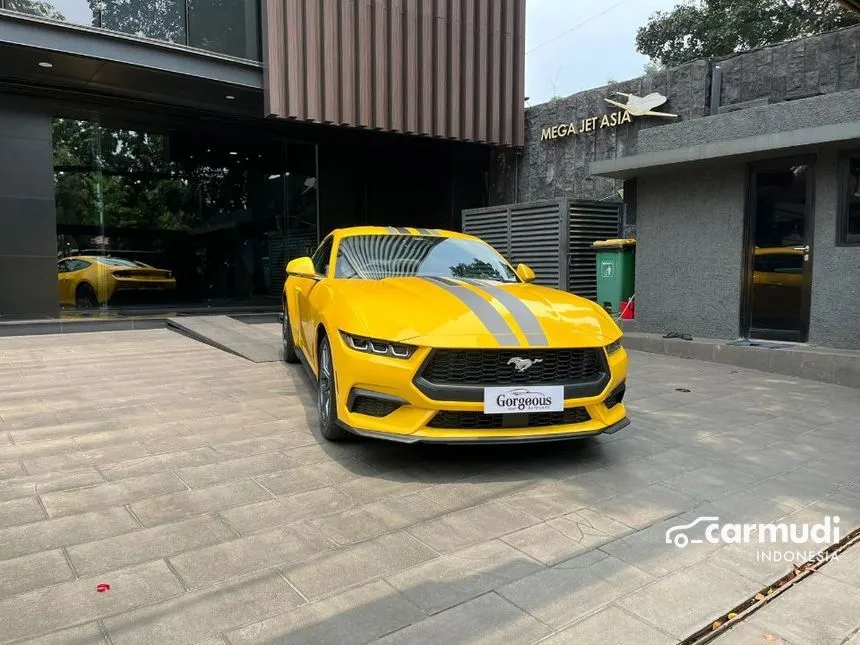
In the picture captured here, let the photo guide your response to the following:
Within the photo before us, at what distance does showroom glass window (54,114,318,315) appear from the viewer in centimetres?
1068

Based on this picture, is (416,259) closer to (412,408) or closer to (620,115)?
(412,408)

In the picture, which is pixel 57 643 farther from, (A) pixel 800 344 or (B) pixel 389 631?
(A) pixel 800 344

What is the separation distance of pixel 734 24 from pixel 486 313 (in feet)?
70.8

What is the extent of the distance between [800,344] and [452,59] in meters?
8.11

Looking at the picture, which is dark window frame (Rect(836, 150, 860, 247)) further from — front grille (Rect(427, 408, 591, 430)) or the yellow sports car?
the yellow sports car

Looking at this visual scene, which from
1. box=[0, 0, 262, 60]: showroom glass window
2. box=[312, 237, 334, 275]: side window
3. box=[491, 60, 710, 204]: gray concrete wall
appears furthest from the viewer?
box=[491, 60, 710, 204]: gray concrete wall

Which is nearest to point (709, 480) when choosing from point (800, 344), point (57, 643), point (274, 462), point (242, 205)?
point (274, 462)

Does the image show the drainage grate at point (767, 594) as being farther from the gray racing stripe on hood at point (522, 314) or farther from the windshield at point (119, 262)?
the windshield at point (119, 262)

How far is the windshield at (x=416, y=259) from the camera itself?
460 cm

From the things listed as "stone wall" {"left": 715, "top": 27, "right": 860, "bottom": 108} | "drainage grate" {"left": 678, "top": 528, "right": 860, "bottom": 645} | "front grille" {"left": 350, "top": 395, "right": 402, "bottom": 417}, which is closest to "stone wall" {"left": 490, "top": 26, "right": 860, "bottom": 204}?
"stone wall" {"left": 715, "top": 27, "right": 860, "bottom": 108}

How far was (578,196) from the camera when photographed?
1145 cm

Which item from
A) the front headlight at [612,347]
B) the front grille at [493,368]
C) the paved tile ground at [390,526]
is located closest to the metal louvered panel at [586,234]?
the paved tile ground at [390,526]

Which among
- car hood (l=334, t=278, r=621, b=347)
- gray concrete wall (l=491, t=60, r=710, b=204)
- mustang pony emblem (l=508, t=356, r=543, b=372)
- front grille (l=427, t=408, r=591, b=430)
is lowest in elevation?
front grille (l=427, t=408, r=591, b=430)

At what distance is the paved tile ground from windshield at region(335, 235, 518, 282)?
48.0 inches
